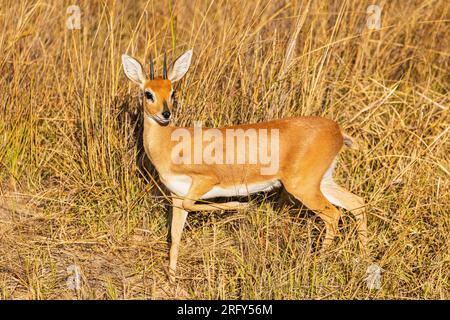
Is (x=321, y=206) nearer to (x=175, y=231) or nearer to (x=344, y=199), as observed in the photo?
(x=344, y=199)

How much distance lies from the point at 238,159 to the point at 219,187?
27 centimetres

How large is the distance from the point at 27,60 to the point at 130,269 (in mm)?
2785

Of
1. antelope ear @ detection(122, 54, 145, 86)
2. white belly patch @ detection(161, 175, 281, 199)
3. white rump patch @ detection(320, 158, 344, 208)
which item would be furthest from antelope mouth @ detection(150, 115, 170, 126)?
white rump patch @ detection(320, 158, 344, 208)

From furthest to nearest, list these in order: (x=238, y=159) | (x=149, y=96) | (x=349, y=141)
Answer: (x=349, y=141)
(x=238, y=159)
(x=149, y=96)

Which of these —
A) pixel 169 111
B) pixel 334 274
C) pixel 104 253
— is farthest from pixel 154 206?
pixel 334 274

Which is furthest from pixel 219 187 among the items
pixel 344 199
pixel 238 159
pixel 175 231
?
pixel 344 199

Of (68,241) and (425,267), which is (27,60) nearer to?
(68,241)

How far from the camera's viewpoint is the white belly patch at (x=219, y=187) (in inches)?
229

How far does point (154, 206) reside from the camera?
6.30 metres

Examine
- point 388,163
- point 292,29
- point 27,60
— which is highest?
point 292,29

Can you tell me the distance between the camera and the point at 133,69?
5.85 meters

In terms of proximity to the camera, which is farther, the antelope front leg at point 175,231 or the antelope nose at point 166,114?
the antelope front leg at point 175,231

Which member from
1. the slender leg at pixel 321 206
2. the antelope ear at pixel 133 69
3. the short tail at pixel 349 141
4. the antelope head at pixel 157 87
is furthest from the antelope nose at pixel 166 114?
the short tail at pixel 349 141

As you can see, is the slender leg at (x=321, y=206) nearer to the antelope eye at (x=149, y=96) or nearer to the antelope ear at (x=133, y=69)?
the antelope eye at (x=149, y=96)
